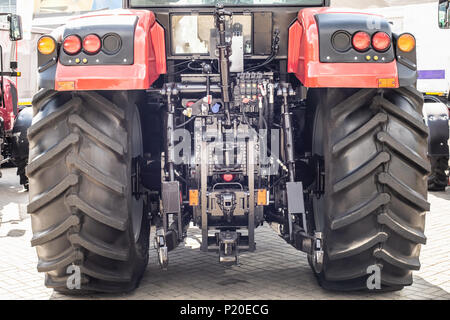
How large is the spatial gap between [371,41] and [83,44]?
181 cm

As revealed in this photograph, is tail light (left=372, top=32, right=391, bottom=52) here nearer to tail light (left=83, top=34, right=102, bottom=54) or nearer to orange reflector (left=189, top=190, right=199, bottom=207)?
orange reflector (left=189, top=190, right=199, bottom=207)

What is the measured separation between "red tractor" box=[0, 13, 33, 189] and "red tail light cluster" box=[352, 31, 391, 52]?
6.49 meters

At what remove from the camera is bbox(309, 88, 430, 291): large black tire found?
172 inches

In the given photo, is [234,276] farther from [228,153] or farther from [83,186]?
[83,186]

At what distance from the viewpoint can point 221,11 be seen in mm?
4234

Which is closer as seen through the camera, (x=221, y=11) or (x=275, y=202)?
(x=221, y=11)

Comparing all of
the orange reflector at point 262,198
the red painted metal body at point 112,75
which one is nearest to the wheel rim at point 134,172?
the red painted metal body at point 112,75

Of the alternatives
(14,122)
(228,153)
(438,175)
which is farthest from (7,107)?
(228,153)

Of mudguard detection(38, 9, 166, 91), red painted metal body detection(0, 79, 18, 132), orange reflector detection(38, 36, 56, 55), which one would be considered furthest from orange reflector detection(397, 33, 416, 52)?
red painted metal body detection(0, 79, 18, 132)

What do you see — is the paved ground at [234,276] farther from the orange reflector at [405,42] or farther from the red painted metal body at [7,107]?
the red painted metal body at [7,107]

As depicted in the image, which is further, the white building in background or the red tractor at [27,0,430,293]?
the white building in background
